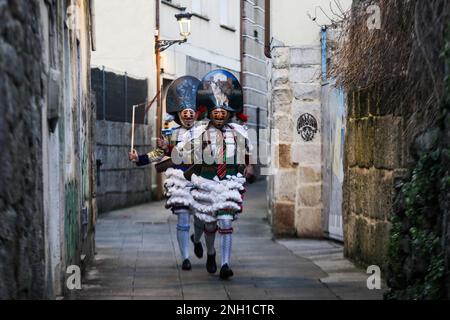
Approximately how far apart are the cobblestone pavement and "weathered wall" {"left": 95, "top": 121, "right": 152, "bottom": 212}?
12.4 feet

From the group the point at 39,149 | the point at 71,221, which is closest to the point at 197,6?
the point at 71,221

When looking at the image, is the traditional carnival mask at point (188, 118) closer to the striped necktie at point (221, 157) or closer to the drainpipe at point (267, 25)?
the striped necktie at point (221, 157)

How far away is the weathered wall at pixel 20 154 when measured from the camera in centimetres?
425

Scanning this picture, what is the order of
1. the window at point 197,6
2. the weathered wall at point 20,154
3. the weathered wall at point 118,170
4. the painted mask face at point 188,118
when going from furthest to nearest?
1. the window at point 197,6
2. the weathered wall at point 118,170
3. the painted mask face at point 188,118
4. the weathered wall at point 20,154

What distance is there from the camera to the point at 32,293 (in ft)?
15.9

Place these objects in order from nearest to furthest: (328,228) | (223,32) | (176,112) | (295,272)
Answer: (295,272)
(176,112)
(328,228)
(223,32)

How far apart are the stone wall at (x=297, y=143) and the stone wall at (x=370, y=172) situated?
2284mm

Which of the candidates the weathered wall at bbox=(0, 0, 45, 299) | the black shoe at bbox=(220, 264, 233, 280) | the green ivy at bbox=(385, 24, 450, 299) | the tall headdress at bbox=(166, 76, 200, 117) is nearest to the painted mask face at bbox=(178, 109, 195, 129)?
the tall headdress at bbox=(166, 76, 200, 117)

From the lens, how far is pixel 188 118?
10406 mm

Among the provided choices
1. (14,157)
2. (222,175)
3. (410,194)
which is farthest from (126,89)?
(14,157)

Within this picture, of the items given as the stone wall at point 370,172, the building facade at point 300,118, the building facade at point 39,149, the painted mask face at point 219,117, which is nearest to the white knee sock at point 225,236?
the painted mask face at point 219,117

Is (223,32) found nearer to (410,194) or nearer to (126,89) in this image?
(126,89)

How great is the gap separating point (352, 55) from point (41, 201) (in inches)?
148

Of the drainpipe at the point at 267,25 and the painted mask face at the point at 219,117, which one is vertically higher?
the drainpipe at the point at 267,25
